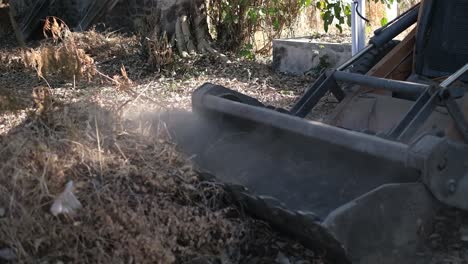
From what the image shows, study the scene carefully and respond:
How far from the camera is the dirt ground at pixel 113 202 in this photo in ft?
10.9

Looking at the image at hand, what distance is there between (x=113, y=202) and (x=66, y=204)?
23cm

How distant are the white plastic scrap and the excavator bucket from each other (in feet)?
2.85

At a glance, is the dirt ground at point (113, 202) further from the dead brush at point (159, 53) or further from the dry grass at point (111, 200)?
the dead brush at point (159, 53)

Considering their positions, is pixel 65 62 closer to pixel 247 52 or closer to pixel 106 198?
pixel 247 52

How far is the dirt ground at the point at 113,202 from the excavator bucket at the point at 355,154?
0.18 m

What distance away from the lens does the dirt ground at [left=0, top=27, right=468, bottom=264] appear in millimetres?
3336

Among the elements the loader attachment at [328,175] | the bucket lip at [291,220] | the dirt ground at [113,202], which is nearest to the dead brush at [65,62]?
the dirt ground at [113,202]

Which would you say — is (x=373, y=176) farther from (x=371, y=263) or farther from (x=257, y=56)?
(x=257, y=56)

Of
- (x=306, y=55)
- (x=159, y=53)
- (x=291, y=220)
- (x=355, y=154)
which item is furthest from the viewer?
(x=306, y=55)

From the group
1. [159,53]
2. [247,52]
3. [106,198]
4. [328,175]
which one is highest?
[106,198]

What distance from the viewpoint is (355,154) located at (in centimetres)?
380

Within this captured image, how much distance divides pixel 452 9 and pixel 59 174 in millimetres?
2752

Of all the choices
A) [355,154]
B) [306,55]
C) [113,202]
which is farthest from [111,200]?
[306,55]

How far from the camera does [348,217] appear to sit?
3.20 metres
